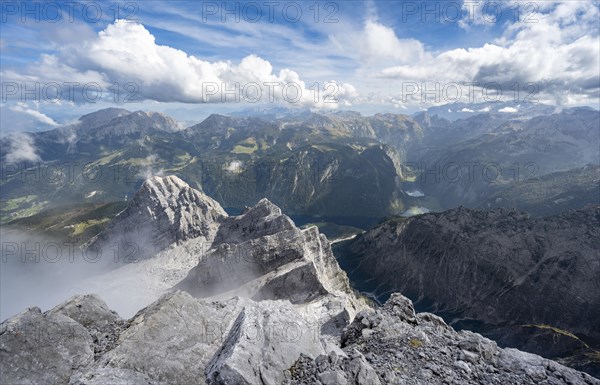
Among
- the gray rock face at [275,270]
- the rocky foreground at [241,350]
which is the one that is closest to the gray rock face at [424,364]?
the rocky foreground at [241,350]

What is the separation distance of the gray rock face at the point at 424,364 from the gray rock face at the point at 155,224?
139 metres

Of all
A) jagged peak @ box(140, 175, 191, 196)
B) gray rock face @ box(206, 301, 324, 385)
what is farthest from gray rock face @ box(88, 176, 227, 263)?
gray rock face @ box(206, 301, 324, 385)

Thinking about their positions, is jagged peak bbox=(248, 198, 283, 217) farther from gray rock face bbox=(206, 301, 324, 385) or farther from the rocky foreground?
gray rock face bbox=(206, 301, 324, 385)

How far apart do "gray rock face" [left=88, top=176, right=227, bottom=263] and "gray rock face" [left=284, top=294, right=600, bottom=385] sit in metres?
139

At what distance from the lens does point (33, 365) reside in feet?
93.9

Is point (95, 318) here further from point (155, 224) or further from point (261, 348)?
point (155, 224)

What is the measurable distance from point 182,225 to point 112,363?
136 metres

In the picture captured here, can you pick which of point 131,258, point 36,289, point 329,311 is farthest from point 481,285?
point 36,289

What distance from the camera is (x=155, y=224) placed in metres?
160

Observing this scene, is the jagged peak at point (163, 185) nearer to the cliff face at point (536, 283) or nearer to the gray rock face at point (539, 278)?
the cliff face at point (536, 283)

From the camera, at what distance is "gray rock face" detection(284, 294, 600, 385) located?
77.7ft

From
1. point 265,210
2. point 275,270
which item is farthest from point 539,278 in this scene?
point 275,270

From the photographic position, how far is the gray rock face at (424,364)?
23688mm

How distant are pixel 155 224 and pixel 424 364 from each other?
505 ft
